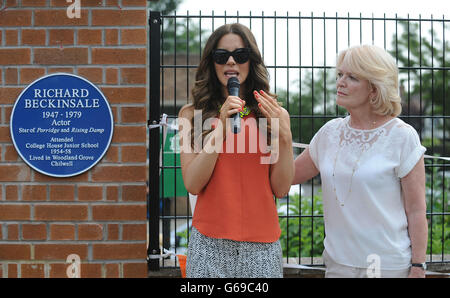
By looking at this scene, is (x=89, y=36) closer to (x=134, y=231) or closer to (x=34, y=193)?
(x=34, y=193)

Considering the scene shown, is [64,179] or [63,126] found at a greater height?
[63,126]

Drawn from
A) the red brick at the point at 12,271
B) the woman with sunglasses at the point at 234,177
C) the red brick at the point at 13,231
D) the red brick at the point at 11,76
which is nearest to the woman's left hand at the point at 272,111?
the woman with sunglasses at the point at 234,177

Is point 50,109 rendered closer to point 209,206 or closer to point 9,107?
point 9,107

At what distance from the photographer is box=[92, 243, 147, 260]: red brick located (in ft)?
9.58

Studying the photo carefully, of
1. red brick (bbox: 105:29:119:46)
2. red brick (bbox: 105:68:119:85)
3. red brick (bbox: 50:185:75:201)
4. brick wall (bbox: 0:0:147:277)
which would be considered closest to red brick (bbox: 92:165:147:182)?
brick wall (bbox: 0:0:147:277)

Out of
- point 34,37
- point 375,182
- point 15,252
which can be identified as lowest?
point 15,252

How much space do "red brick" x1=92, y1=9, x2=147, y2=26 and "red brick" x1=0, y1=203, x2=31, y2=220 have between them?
1.18m

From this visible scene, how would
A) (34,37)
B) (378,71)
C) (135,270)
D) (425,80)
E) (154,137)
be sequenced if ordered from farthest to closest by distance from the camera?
(425,80) < (154,137) < (135,270) < (34,37) < (378,71)

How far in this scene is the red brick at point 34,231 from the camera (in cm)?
290

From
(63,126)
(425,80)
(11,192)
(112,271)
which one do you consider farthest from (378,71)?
(425,80)

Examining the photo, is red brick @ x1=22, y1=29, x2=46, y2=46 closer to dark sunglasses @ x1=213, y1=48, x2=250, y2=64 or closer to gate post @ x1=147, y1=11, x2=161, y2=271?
gate post @ x1=147, y1=11, x2=161, y2=271

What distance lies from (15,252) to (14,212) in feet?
0.81

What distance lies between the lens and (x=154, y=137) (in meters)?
3.10

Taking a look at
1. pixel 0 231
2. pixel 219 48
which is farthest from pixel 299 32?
pixel 0 231
